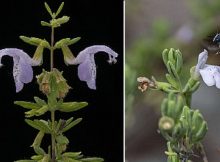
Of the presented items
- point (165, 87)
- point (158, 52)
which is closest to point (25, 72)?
point (165, 87)

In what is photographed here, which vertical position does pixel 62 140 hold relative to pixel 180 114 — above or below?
below

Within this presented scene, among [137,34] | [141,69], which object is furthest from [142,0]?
[141,69]

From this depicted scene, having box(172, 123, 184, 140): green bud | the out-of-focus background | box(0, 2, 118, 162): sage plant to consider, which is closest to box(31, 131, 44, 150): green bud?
box(0, 2, 118, 162): sage plant

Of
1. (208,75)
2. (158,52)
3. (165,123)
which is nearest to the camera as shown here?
(165,123)

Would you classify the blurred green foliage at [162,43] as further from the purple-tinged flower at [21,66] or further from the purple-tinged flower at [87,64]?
the purple-tinged flower at [21,66]

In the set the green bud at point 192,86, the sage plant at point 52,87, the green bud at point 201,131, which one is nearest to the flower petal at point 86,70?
the sage plant at point 52,87

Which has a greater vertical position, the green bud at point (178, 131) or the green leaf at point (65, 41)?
the green leaf at point (65, 41)

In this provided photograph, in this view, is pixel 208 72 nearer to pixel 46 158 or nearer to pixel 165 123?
pixel 165 123
